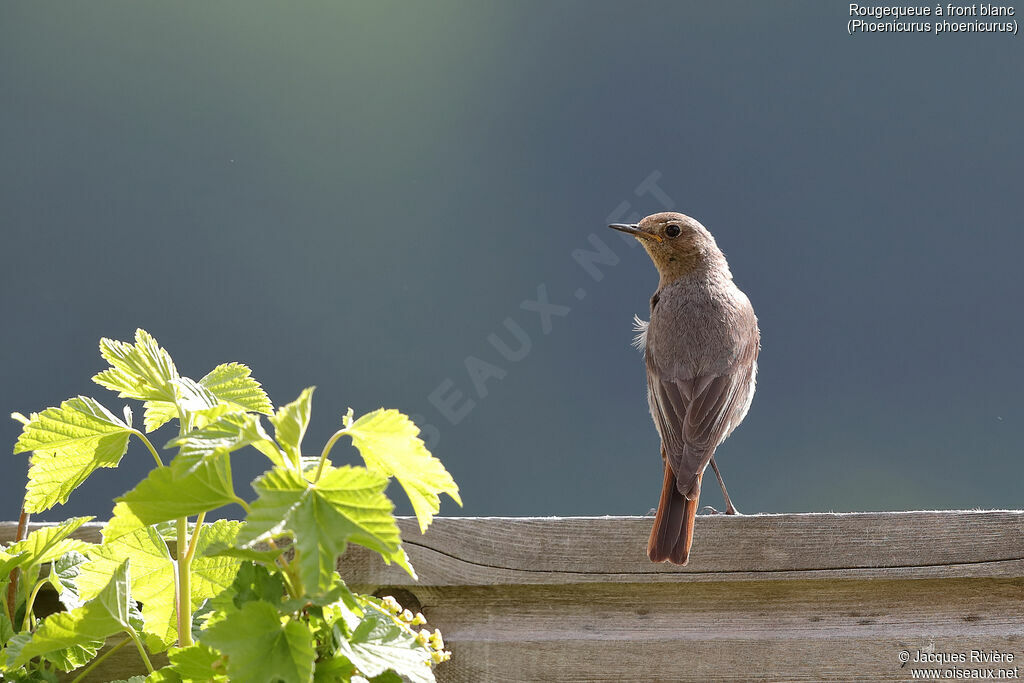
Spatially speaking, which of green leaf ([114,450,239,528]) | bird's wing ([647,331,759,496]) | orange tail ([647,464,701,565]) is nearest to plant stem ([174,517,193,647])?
green leaf ([114,450,239,528])

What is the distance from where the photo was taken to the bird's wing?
236 cm

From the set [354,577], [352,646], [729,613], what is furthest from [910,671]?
[352,646]

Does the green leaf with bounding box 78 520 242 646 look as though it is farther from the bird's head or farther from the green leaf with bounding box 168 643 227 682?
the bird's head

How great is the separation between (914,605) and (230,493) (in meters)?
1.31

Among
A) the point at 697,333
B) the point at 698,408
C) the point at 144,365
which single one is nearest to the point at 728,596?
the point at 698,408

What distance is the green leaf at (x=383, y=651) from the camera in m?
0.93

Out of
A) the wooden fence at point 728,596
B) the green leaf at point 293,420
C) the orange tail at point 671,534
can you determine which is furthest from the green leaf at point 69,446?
the orange tail at point 671,534

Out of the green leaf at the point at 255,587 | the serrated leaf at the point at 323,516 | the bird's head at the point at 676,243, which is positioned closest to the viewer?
the serrated leaf at the point at 323,516

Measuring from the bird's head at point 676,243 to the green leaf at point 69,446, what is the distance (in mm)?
2469

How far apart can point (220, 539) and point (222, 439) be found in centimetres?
29

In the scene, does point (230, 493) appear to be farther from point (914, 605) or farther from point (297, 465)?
point (914, 605)

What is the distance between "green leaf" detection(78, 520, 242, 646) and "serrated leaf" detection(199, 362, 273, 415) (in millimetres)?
156

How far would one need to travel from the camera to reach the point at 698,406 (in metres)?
2.61

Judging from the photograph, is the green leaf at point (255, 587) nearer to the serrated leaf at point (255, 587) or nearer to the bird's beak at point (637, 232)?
the serrated leaf at point (255, 587)
